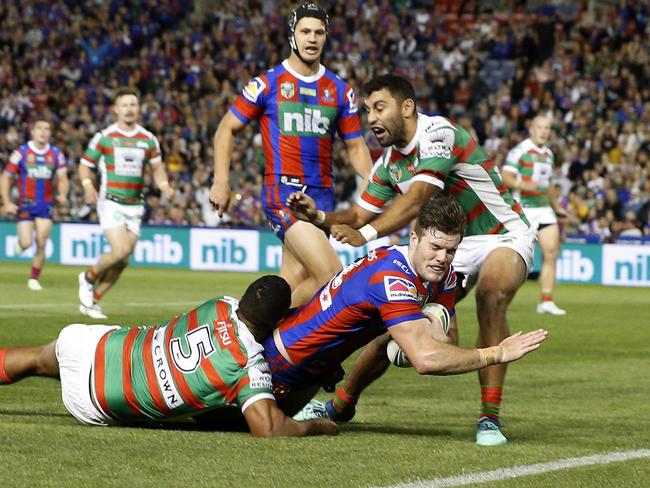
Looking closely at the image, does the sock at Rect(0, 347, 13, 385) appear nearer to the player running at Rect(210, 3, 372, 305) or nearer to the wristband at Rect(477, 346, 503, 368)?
the player running at Rect(210, 3, 372, 305)

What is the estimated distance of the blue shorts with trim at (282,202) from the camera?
9.51 meters

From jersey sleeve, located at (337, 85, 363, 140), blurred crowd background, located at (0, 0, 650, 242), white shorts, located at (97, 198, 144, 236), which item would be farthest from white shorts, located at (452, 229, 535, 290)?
blurred crowd background, located at (0, 0, 650, 242)

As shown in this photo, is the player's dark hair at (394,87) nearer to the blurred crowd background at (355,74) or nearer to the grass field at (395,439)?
the grass field at (395,439)

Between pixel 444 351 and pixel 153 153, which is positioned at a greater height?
pixel 153 153

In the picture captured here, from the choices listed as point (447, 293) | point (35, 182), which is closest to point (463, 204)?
point (447, 293)

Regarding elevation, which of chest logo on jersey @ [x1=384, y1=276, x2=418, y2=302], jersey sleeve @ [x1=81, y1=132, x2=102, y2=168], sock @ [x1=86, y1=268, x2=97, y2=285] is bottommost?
sock @ [x1=86, y1=268, x2=97, y2=285]

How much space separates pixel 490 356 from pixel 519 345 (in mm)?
164

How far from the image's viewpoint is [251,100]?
9609 mm

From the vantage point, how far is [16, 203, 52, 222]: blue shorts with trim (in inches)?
840

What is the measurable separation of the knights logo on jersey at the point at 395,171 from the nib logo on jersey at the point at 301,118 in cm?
198

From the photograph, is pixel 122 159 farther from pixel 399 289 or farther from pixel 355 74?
pixel 355 74

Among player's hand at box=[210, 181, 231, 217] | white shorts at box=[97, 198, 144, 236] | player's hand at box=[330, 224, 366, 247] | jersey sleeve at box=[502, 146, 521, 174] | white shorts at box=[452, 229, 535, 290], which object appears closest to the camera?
player's hand at box=[330, 224, 366, 247]

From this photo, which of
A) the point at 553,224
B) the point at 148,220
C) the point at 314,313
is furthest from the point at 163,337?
the point at 148,220

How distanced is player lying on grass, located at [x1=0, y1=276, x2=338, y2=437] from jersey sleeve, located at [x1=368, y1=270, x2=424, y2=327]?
646mm
